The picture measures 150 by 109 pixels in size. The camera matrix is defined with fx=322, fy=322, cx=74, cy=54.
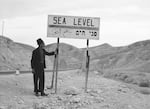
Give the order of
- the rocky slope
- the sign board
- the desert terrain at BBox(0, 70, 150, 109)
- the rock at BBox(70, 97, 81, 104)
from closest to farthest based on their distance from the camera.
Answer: the desert terrain at BBox(0, 70, 150, 109) < the rock at BBox(70, 97, 81, 104) < the sign board < the rocky slope

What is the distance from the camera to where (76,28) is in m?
11.7

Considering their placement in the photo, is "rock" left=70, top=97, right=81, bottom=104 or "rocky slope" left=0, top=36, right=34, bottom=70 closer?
"rock" left=70, top=97, right=81, bottom=104

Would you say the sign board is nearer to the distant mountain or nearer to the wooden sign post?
the wooden sign post

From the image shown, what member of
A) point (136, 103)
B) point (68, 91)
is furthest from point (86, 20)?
point (136, 103)

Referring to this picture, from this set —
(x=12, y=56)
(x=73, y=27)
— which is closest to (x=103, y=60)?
(x=12, y=56)

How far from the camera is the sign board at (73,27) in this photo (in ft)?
38.2

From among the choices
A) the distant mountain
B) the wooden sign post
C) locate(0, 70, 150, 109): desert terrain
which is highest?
the wooden sign post

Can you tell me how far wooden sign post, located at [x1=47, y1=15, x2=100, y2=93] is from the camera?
38.2 ft

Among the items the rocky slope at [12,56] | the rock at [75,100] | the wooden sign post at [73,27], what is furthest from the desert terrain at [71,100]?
the rocky slope at [12,56]

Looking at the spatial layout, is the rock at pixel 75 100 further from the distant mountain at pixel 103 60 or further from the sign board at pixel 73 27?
the distant mountain at pixel 103 60

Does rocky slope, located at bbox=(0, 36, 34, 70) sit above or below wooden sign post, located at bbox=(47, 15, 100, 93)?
below

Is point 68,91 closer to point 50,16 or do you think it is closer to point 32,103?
point 32,103

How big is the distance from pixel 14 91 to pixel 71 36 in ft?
9.32

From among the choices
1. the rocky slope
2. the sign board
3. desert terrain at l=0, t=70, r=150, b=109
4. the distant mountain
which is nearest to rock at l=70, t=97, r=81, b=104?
desert terrain at l=0, t=70, r=150, b=109
